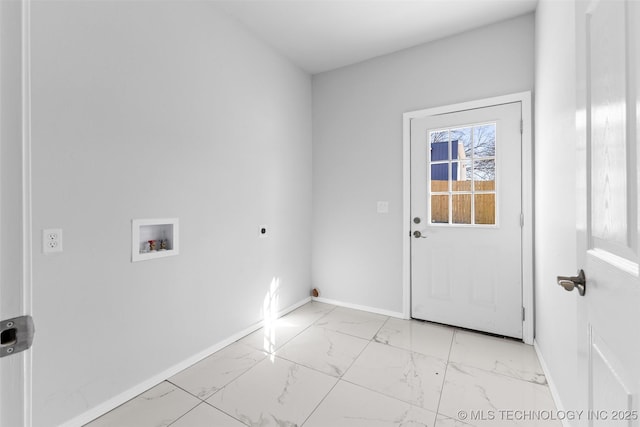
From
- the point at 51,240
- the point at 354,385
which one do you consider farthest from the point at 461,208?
the point at 51,240

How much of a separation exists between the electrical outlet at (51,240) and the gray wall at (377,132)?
2.39 meters

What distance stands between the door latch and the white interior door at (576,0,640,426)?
1.12m

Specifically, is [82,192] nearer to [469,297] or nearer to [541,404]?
[541,404]

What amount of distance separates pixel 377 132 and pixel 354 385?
238 cm

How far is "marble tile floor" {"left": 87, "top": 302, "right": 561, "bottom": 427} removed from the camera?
1.58 m

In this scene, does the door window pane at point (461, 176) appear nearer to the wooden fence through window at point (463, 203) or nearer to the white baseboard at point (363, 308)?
the wooden fence through window at point (463, 203)

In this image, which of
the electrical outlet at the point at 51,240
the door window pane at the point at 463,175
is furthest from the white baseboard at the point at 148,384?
the door window pane at the point at 463,175

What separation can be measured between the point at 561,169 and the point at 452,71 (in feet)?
5.20

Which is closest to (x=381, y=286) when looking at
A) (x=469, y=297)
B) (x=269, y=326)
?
(x=469, y=297)

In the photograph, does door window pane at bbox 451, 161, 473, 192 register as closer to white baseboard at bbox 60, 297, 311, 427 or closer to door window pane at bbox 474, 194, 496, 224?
door window pane at bbox 474, 194, 496, 224

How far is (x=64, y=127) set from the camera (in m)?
1.47

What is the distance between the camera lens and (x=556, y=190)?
5.47 ft

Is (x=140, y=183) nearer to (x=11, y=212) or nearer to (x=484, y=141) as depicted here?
(x=11, y=212)

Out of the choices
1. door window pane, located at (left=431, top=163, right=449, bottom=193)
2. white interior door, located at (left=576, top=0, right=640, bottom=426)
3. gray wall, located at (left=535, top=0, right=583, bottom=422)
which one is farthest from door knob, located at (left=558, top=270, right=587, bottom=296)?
door window pane, located at (left=431, top=163, right=449, bottom=193)
